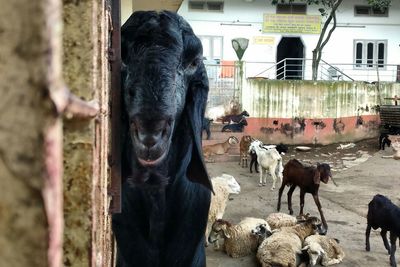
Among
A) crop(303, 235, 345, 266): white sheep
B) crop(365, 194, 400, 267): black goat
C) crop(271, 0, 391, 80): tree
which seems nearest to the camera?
crop(303, 235, 345, 266): white sheep

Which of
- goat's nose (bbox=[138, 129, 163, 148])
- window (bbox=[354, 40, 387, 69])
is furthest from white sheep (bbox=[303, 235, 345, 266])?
window (bbox=[354, 40, 387, 69])

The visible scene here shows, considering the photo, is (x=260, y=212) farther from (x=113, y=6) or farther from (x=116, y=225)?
(x=113, y=6)

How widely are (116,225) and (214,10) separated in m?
20.5

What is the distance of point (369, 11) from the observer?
23.1 m

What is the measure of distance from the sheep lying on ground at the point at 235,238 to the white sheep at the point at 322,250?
64 cm

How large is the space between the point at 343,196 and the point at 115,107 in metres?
9.79

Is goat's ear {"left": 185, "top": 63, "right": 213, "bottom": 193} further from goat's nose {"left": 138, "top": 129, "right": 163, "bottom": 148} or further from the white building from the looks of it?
the white building

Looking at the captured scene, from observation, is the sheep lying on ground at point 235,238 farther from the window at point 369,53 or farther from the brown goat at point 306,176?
the window at point 369,53

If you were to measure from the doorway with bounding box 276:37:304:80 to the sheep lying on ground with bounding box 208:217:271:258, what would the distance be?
14.8 m

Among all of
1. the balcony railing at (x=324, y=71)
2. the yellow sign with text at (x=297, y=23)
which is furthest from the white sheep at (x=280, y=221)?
the yellow sign with text at (x=297, y=23)

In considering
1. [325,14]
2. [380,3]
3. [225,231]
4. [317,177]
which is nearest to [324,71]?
[325,14]

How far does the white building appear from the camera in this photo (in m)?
22.2

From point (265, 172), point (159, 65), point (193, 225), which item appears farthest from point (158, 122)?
point (265, 172)

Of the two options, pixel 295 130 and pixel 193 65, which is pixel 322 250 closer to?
pixel 193 65
